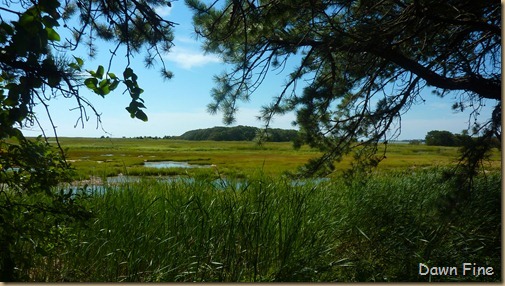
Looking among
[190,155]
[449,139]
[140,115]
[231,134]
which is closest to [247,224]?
[231,134]

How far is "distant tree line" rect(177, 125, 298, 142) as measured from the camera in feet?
7.45

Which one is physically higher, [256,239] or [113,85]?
[113,85]

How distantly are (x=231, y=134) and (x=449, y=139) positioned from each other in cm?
123

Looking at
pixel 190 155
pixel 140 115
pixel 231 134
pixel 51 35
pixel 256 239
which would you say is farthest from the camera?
pixel 190 155

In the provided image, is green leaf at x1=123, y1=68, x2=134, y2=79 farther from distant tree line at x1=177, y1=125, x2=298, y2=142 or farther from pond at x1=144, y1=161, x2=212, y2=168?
pond at x1=144, y1=161, x2=212, y2=168

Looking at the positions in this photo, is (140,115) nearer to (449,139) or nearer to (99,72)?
(99,72)

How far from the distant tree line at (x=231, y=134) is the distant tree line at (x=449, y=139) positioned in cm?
91

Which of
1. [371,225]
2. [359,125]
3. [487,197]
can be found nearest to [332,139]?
[359,125]

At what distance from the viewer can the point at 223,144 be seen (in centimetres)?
244

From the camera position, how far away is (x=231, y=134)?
2.30 metres

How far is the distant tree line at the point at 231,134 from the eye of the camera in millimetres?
2270

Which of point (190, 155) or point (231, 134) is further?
point (190, 155)

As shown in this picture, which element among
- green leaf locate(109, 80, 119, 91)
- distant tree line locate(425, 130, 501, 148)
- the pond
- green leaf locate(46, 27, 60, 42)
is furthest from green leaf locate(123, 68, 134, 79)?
distant tree line locate(425, 130, 501, 148)

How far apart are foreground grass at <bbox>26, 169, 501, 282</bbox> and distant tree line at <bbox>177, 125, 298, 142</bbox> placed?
0.28 meters
